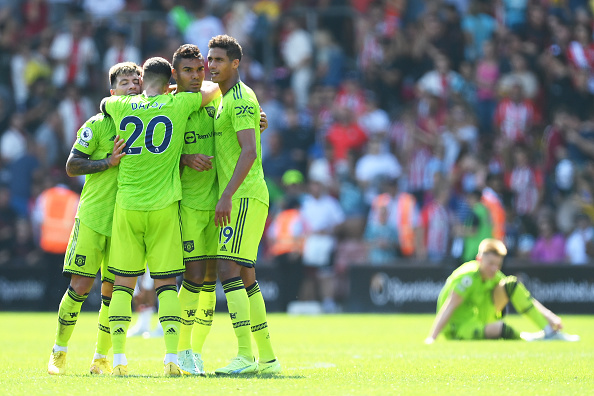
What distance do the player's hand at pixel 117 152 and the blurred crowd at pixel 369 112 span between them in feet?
31.7

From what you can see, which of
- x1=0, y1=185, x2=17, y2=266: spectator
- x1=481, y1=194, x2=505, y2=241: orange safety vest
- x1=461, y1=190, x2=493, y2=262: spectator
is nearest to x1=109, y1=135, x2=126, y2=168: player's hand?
x1=461, y1=190, x2=493, y2=262: spectator

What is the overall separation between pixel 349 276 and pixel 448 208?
2317 mm

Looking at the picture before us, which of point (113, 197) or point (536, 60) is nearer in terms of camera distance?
point (113, 197)

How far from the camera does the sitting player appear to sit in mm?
11789

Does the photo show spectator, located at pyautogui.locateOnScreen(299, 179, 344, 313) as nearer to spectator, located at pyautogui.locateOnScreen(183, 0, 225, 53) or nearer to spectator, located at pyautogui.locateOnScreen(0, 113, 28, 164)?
spectator, located at pyautogui.locateOnScreen(183, 0, 225, 53)

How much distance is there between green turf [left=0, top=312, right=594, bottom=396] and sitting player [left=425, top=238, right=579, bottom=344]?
13.8 inches

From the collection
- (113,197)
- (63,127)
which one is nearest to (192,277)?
(113,197)

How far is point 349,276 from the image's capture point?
18844mm

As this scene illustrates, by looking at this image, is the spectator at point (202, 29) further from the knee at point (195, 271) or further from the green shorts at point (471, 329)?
the knee at point (195, 271)

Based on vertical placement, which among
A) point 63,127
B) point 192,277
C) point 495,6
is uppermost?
point 495,6

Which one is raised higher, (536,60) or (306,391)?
(536,60)

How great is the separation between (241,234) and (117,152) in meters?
1.20

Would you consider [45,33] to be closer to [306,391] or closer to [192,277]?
[192,277]

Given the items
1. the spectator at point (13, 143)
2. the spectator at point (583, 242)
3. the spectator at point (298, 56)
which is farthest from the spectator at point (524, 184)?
the spectator at point (13, 143)
